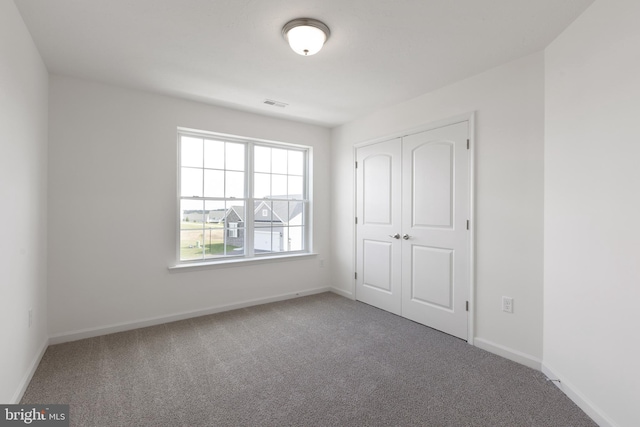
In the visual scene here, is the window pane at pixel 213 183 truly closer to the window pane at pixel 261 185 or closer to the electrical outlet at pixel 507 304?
the window pane at pixel 261 185

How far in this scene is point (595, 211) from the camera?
6.09 feet

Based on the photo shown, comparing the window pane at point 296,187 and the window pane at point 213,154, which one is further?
the window pane at point 296,187

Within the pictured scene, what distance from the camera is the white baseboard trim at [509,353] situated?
94.1 inches

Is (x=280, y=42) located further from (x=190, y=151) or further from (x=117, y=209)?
(x=117, y=209)

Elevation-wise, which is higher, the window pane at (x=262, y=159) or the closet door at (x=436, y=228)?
the window pane at (x=262, y=159)

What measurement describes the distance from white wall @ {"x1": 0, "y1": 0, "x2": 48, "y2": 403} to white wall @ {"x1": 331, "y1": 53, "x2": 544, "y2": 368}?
3.46m

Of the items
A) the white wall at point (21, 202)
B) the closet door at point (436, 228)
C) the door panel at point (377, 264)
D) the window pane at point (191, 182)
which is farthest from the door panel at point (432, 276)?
the white wall at point (21, 202)

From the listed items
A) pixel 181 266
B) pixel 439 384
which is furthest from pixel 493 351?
pixel 181 266

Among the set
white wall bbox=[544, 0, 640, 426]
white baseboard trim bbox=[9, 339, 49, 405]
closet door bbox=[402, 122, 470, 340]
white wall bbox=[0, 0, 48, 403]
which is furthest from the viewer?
closet door bbox=[402, 122, 470, 340]

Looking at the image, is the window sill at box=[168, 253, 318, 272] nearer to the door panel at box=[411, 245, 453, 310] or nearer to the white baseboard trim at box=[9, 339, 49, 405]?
the white baseboard trim at box=[9, 339, 49, 405]

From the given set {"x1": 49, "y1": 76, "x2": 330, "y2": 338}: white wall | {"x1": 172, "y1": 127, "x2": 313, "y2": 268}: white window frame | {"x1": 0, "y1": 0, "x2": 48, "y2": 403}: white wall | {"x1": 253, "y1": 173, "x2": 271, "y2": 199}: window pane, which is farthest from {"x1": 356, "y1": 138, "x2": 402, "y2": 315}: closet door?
{"x1": 0, "y1": 0, "x2": 48, "y2": 403}: white wall

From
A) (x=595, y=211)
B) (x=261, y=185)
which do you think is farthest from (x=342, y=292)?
(x=595, y=211)

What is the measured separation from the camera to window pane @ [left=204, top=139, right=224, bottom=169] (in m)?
3.73

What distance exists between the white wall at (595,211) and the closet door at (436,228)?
719mm
